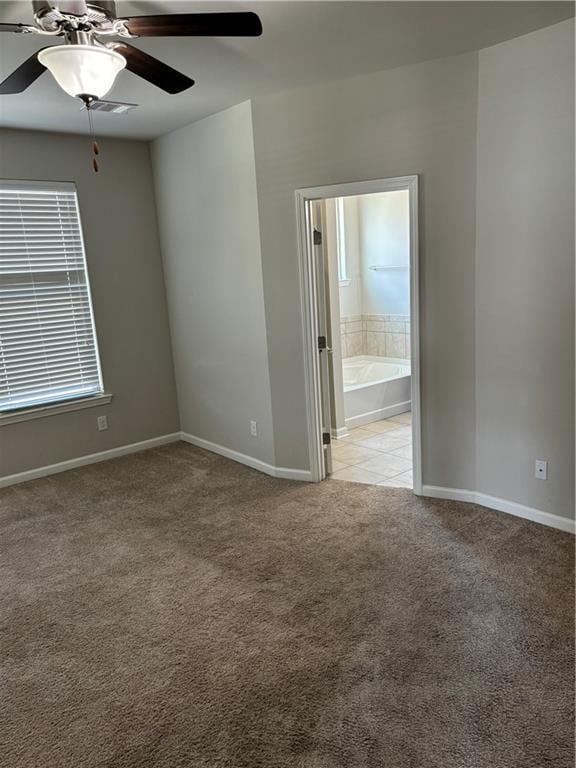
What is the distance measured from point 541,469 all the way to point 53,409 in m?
3.66

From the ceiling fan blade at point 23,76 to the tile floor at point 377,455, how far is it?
305 centimetres

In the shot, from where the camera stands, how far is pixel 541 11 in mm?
2531

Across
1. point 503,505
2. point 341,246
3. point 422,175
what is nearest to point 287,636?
point 503,505

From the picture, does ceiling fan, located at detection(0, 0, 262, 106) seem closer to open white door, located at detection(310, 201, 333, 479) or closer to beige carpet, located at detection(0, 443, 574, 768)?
open white door, located at detection(310, 201, 333, 479)

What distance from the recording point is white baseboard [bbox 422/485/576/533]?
312 cm

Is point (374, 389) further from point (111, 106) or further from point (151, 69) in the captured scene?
point (151, 69)

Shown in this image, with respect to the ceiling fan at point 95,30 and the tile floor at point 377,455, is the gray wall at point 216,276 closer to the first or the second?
the tile floor at point 377,455

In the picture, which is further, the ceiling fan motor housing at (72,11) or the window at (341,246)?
the window at (341,246)

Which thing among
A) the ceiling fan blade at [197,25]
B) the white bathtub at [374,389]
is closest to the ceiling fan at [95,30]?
the ceiling fan blade at [197,25]

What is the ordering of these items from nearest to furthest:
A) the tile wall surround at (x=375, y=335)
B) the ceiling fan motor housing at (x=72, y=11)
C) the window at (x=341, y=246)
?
1. the ceiling fan motor housing at (x=72, y=11)
2. the tile wall surround at (x=375, y=335)
3. the window at (x=341, y=246)

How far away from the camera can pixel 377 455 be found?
461 cm

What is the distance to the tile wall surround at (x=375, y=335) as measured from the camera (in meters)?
6.42

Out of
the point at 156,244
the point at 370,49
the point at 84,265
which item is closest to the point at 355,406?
the point at 156,244

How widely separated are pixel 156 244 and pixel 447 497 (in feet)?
10.8
